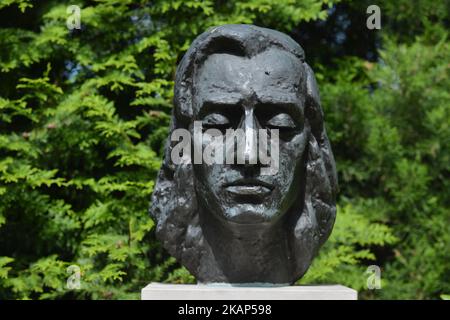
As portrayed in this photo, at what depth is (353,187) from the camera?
20.0ft

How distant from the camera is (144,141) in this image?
18.6ft

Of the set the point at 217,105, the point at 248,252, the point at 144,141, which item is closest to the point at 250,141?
the point at 217,105

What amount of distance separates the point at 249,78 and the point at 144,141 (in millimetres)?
2677

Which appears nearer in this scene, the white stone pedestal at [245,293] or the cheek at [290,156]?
the white stone pedestal at [245,293]

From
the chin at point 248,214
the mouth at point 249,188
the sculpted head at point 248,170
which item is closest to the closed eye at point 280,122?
the sculpted head at point 248,170

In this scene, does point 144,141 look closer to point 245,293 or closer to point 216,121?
point 216,121

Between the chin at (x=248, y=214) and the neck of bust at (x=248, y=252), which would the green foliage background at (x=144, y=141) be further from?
the chin at (x=248, y=214)

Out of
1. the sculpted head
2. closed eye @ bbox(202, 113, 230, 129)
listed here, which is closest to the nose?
the sculpted head

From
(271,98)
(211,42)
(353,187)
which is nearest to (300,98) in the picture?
(271,98)

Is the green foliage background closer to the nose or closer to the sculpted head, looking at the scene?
the sculpted head

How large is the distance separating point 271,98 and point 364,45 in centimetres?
395

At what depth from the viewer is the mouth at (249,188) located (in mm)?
3082

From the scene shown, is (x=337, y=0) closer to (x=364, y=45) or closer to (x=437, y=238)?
(x=364, y=45)

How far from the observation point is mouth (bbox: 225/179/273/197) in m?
3.08
